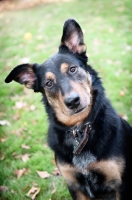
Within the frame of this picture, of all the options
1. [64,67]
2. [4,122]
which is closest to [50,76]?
[64,67]

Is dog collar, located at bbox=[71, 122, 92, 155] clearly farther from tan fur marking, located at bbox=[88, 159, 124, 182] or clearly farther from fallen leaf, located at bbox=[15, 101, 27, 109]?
fallen leaf, located at bbox=[15, 101, 27, 109]

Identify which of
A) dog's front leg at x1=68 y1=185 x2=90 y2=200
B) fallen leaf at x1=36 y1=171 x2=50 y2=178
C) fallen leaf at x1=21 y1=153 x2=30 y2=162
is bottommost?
fallen leaf at x1=36 y1=171 x2=50 y2=178

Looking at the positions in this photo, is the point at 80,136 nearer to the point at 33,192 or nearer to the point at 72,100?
the point at 72,100

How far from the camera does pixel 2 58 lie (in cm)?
837

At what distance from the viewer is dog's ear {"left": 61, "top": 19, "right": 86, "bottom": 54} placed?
314cm

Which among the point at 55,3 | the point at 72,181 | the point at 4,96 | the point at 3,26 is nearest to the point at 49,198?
the point at 72,181

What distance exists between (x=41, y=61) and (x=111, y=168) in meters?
5.15

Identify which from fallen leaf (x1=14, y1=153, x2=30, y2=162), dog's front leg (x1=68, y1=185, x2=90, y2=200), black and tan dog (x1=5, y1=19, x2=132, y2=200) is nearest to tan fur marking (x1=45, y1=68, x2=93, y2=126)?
black and tan dog (x1=5, y1=19, x2=132, y2=200)

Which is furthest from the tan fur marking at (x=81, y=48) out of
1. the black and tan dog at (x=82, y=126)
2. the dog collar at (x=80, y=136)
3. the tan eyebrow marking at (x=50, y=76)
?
the dog collar at (x=80, y=136)

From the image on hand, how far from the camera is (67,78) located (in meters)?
3.07

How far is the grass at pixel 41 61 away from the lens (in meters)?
4.37

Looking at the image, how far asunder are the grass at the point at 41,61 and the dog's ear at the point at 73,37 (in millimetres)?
2036

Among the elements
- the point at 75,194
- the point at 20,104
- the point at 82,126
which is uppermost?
the point at 82,126

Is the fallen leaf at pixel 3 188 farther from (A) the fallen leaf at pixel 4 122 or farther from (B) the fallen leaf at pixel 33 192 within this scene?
(A) the fallen leaf at pixel 4 122
